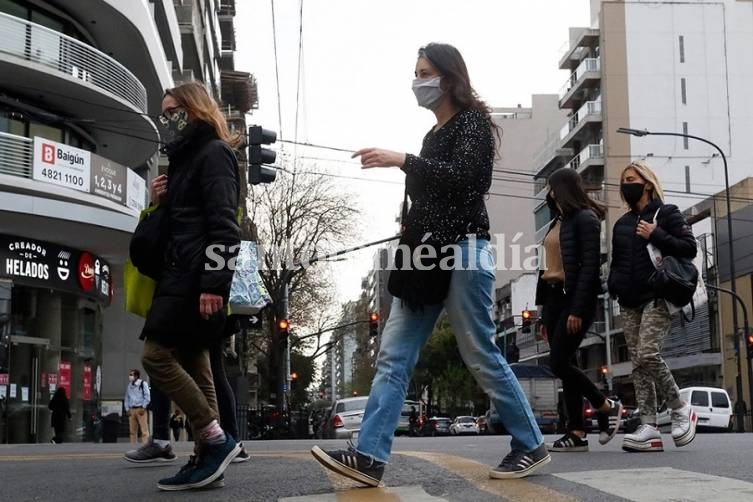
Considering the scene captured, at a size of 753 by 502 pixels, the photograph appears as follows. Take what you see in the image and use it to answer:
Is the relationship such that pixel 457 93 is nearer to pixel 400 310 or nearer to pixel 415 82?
pixel 415 82

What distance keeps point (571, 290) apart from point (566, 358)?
1.51 ft

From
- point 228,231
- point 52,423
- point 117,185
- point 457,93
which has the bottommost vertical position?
point 52,423

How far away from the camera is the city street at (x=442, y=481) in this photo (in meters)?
4.13

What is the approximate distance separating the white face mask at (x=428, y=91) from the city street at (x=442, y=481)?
5.49 ft

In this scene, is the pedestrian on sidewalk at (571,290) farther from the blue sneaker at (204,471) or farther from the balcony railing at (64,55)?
the balcony railing at (64,55)

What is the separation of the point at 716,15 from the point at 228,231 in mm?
64509

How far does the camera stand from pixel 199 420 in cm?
486

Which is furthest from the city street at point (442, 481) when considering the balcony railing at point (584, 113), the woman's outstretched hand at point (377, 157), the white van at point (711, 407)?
the balcony railing at point (584, 113)

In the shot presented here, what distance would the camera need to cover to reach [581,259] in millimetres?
7070

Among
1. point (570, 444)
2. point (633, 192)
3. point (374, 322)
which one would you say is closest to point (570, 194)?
point (633, 192)

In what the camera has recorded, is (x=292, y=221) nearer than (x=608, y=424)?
No

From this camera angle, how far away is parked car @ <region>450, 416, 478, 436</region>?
5788cm

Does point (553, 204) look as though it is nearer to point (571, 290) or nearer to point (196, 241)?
point (571, 290)

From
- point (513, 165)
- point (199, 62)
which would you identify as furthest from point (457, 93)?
point (513, 165)
